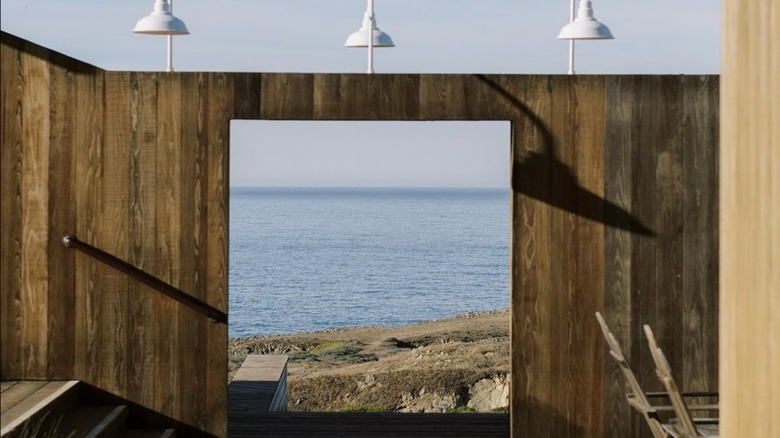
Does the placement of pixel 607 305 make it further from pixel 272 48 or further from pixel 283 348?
pixel 272 48

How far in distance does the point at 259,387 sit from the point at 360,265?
1215 inches

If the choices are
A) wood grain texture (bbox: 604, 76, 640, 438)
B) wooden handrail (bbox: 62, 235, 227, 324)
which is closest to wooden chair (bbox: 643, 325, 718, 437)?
wood grain texture (bbox: 604, 76, 640, 438)

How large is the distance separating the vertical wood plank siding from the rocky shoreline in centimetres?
475

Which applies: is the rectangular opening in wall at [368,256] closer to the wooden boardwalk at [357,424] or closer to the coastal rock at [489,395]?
the coastal rock at [489,395]

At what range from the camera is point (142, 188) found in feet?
18.8

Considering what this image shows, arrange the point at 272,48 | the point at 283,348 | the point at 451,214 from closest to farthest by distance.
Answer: the point at 283,348 → the point at 272,48 → the point at 451,214

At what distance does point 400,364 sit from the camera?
64.7ft

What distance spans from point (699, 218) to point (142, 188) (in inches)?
110

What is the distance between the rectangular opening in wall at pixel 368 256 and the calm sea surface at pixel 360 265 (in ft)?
0.21

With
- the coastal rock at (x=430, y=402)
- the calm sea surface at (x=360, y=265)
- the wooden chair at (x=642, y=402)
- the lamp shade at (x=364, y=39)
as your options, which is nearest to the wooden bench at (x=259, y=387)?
the coastal rock at (x=430, y=402)

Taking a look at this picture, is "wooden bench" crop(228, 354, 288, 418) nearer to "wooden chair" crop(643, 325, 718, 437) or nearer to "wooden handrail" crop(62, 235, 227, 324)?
"wooden handrail" crop(62, 235, 227, 324)

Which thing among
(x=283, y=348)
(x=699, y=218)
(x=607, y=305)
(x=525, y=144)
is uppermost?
(x=525, y=144)

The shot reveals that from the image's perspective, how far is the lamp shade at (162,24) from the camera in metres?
7.88
